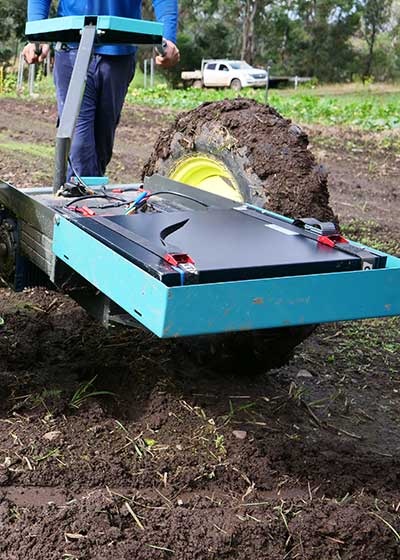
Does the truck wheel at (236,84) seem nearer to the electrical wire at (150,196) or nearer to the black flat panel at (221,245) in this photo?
the electrical wire at (150,196)

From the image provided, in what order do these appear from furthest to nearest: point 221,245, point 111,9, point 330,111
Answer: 1. point 330,111
2. point 111,9
3. point 221,245

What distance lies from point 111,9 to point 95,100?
505mm

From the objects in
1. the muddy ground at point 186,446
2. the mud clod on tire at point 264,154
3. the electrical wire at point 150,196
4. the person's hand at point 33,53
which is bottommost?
the muddy ground at point 186,446

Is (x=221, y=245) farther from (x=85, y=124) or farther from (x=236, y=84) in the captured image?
(x=236, y=84)

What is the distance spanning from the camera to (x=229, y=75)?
34031mm

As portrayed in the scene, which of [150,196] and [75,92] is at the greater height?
[75,92]

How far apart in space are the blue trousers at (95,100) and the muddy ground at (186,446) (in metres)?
0.77

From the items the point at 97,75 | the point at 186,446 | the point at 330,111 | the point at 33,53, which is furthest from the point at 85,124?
the point at 330,111

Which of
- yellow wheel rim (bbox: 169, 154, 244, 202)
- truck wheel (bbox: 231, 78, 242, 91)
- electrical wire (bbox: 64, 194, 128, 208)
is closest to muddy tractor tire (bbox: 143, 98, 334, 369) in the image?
yellow wheel rim (bbox: 169, 154, 244, 202)

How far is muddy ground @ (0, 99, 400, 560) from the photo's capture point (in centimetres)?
240

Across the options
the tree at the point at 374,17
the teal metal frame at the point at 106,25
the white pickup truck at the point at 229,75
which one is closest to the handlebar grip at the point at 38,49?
the teal metal frame at the point at 106,25

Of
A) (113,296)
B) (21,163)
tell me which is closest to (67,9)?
(113,296)

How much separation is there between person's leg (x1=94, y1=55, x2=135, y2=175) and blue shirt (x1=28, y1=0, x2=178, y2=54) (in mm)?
71

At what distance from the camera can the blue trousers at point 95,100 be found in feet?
14.3
